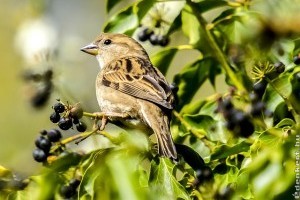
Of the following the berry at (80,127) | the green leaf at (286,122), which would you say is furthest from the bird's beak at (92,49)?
the green leaf at (286,122)

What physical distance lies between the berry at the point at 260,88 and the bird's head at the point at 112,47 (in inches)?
76.8

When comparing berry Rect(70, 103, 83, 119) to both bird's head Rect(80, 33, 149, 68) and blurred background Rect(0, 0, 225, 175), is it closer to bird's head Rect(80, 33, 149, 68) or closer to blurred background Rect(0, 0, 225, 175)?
blurred background Rect(0, 0, 225, 175)

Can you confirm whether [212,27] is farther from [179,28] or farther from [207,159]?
[207,159]

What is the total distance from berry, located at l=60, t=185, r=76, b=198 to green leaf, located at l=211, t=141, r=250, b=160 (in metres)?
0.54

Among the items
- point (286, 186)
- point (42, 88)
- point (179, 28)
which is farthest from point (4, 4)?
point (286, 186)

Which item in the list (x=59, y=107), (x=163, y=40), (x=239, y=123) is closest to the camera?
(x=239, y=123)

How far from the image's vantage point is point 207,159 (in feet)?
9.88

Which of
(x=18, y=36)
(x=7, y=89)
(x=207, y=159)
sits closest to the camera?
(x=207, y=159)

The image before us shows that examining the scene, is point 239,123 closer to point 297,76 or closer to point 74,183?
point 297,76

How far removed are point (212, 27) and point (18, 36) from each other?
13.8 ft

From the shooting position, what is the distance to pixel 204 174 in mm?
2715

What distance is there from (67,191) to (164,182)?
0.49m

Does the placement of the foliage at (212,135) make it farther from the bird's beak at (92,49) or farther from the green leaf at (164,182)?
the bird's beak at (92,49)

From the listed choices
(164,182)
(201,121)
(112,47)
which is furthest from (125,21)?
(112,47)
